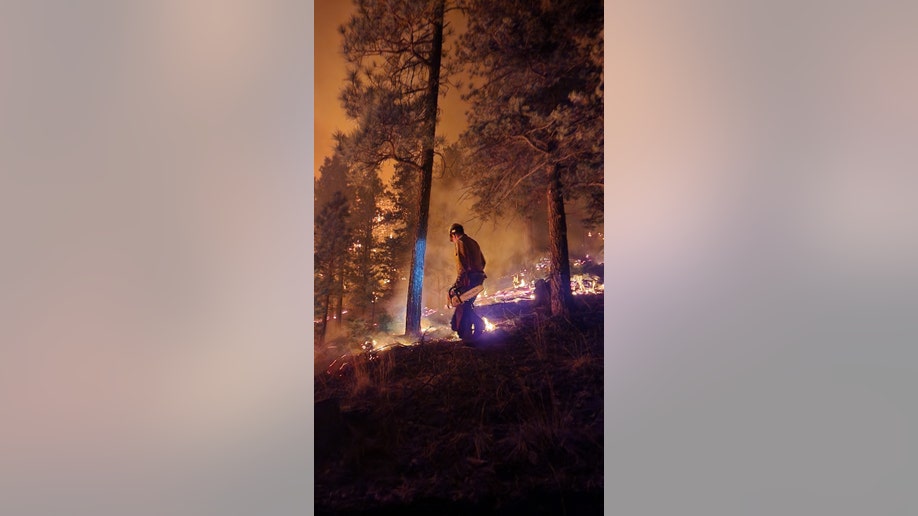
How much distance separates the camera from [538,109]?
2.29 metres

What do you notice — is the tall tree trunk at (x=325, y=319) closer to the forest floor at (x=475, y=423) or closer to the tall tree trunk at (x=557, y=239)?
the forest floor at (x=475, y=423)

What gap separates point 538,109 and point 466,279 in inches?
34.9

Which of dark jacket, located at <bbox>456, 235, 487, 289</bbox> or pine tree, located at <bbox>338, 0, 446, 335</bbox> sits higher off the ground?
pine tree, located at <bbox>338, 0, 446, 335</bbox>

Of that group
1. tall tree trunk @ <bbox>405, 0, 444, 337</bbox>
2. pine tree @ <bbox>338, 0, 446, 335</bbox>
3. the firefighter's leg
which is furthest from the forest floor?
pine tree @ <bbox>338, 0, 446, 335</bbox>

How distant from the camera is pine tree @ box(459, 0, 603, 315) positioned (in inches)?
89.1

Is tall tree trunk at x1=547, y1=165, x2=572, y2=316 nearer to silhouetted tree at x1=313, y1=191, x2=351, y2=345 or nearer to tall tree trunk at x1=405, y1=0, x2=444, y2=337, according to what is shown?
tall tree trunk at x1=405, y1=0, x2=444, y2=337

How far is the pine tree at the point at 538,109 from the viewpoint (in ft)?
7.43

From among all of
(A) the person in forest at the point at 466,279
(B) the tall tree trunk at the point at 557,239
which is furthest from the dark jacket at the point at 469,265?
(B) the tall tree trunk at the point at 557,239

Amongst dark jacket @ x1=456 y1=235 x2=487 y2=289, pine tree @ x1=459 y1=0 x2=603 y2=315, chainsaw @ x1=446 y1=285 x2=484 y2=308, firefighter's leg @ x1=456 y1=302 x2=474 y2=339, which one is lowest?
firefighter's leg @ x1=456 y1=302 x2=474 y2=339

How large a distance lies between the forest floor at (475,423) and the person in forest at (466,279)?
0.19ft

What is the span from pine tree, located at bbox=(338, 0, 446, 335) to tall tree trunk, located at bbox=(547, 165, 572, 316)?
1.95 feet
